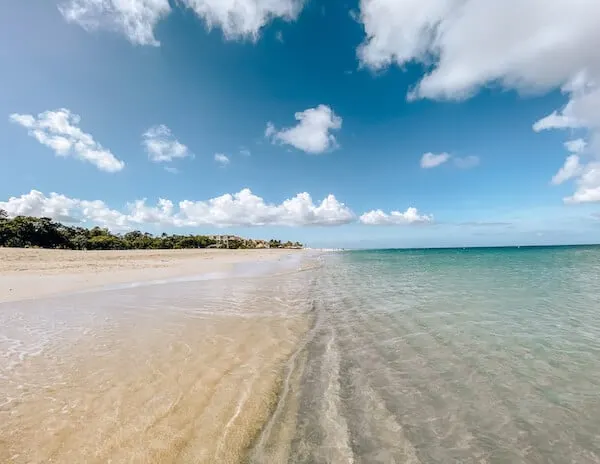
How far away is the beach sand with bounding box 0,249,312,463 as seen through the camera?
150 inches

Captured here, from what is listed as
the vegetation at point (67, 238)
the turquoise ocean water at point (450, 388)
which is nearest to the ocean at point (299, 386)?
Result: the turquoise ocean water at point (450, 388)

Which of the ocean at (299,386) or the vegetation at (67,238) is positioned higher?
the vegetation at (67,238)

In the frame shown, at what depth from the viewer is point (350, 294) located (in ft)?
51.5

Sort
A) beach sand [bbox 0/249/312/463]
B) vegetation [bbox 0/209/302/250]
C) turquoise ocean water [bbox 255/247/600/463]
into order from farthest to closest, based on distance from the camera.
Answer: vegetation [bbox 0/209/302/250], turquoise ocean water [bbox 255/247/600/463], beach sand [bbox 0/249/312/463]

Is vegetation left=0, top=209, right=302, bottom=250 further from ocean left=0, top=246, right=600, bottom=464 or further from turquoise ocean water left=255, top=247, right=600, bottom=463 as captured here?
turquoise ocean water left=255, top=247, right=600, bottom=463

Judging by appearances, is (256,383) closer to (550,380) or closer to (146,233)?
(550,380)

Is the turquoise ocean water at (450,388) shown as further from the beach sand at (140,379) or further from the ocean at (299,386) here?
the beach sand at (140,379)

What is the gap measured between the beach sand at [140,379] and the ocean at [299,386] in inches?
1.2

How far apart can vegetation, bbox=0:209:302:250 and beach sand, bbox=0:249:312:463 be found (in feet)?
242

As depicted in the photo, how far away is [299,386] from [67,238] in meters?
98.5

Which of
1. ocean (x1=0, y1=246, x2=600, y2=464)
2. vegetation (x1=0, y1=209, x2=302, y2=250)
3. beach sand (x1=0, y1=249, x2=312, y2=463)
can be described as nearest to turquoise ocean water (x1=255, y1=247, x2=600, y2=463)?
ocean (x1=0, y1=246, x2=600, y2=464)

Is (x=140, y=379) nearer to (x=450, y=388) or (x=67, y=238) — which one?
(x=450, y=388)

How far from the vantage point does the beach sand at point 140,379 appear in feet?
12.5

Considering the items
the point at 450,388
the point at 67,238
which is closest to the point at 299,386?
the point at 450,388
